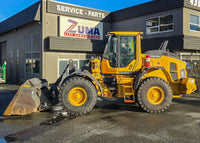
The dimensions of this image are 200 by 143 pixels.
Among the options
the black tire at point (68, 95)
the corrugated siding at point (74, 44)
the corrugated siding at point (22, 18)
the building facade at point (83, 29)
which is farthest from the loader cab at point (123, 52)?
the corrugated siding at point (22, 18)

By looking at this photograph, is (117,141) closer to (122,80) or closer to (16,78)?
(122,80)

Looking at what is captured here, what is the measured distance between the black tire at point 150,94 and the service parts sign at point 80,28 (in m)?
Answer: 10.0

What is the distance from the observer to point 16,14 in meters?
18.0

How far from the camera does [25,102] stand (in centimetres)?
679

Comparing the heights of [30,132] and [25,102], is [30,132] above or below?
below

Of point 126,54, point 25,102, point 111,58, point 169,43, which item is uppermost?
point 169,43

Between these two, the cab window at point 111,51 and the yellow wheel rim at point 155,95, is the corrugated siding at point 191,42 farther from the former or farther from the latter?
the cab window at point 111,51

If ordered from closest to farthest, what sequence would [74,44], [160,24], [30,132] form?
1. [30,132]
2. [160,24]
3. [74,44]

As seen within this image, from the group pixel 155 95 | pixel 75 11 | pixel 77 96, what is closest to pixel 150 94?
pixel 155 95

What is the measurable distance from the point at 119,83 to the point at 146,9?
33.6 ft

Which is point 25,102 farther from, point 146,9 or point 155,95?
point 146,9

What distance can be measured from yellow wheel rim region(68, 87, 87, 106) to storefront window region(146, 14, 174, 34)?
1034cm

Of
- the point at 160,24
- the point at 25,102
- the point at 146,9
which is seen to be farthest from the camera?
the point at 146,9

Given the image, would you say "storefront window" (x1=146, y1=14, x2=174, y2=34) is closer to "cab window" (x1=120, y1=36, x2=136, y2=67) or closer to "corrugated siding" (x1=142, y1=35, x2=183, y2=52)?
"corrugated siding" (x1=142, y1=35, x2=183, y2=52)
